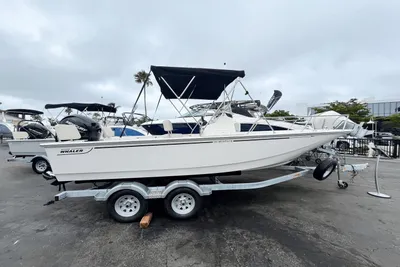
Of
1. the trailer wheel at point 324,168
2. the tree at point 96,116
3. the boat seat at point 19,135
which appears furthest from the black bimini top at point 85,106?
the trailer wheel at point 324,168

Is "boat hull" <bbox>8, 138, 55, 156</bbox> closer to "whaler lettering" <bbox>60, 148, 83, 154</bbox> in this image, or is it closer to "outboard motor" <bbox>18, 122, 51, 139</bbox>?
"outboard motor" <bbox>18, 122, 51, 139</bbox>

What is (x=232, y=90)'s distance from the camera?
11.6 feet

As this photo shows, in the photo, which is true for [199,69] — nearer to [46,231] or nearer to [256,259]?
[256,259]

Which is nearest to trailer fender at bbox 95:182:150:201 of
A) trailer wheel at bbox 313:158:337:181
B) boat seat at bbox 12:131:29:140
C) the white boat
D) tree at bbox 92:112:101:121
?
the white boat

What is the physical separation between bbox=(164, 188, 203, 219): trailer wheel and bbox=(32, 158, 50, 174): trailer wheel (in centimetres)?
583

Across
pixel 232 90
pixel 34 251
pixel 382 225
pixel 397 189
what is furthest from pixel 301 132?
pixel 34 251

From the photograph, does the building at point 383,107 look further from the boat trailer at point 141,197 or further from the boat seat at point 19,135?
the boat seat at point 19,135

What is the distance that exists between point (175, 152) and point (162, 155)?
21 cm

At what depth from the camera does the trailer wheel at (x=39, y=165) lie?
6.68 metres

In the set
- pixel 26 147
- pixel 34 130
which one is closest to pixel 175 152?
pixel 26 147

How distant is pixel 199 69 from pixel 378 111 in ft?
171

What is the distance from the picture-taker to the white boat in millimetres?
3084

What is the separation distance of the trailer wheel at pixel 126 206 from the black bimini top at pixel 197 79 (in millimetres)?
1739

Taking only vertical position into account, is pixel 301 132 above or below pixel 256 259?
above
